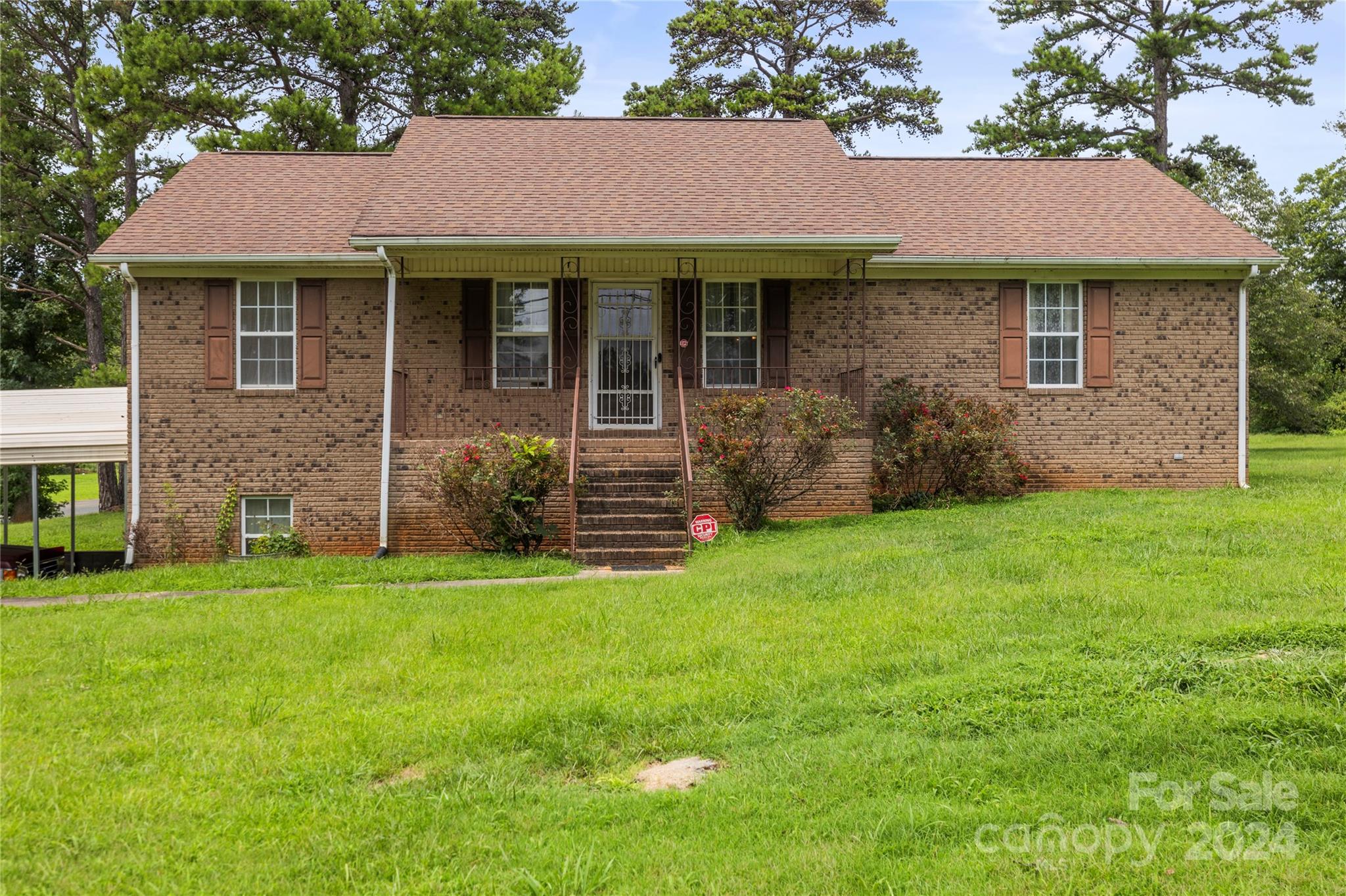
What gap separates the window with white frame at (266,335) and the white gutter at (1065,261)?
840 cm

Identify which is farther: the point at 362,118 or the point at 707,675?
the point at 362,118

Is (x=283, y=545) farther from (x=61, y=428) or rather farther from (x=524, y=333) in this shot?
(x=524, y=333)

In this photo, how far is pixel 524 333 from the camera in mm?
14320

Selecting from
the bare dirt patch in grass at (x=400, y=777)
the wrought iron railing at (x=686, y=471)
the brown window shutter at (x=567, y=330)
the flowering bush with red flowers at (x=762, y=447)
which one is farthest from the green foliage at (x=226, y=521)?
the bare dirt patch in grass at (x=400, y=777)

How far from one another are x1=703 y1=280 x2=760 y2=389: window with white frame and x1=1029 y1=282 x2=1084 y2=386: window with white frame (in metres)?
→ 4.20

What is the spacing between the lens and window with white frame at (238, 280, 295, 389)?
45.7 ft

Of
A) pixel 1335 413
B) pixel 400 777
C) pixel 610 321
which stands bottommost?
pixel 400 777

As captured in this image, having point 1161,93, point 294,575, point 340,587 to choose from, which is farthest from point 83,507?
point 1161,93

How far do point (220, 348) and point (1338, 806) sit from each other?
13.7m

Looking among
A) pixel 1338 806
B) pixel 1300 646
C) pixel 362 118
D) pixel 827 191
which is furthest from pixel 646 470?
pixel 362 118

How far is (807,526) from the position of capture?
1255 cm

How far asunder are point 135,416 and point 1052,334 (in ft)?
43.5

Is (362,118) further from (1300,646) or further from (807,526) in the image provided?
(1300,646)

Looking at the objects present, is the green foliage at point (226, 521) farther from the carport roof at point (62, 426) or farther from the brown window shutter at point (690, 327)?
the brown window shutter at point (690, 327)
